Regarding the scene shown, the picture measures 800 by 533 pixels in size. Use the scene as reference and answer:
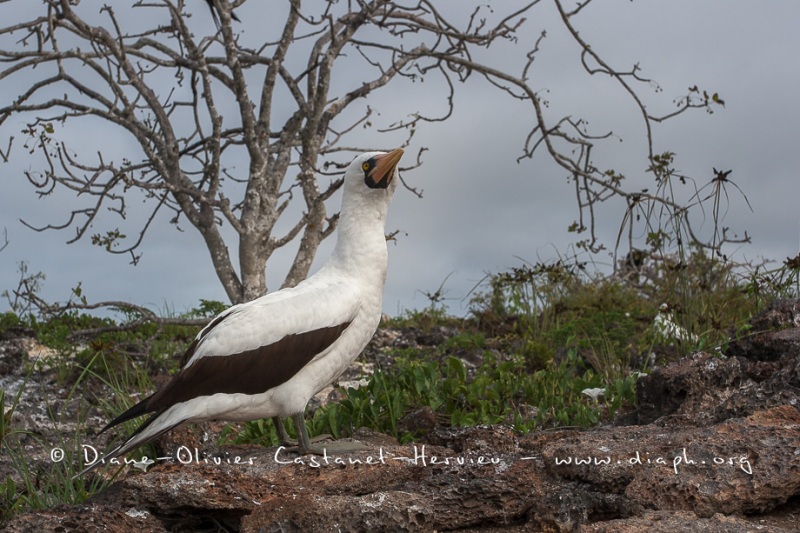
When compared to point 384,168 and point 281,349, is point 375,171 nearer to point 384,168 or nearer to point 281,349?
point 384,168

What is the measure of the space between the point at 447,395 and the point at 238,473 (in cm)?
229

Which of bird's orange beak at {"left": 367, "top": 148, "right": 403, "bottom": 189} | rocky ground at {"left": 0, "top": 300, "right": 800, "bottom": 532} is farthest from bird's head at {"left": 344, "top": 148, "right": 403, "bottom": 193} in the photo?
rocky ground at {"left": 0, "top": 300, "right": 800, "bottom": 532}

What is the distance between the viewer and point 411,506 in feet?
13.4

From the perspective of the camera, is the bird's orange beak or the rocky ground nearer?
the rocky ground

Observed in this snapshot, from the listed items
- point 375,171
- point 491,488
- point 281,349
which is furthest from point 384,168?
point 491,488

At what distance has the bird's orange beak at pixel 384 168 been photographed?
5.27 m

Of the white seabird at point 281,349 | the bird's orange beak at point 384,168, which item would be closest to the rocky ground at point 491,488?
the white seabird at point 281,349

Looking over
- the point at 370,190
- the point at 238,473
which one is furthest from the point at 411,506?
the point at 370,190

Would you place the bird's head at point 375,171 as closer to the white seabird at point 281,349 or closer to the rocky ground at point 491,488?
the white seabird at point 281,349

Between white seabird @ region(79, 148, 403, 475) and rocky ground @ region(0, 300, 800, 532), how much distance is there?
306 mm

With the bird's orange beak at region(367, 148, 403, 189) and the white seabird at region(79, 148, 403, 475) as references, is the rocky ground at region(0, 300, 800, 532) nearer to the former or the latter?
the white seabird at region(79, 148, 403, 475)

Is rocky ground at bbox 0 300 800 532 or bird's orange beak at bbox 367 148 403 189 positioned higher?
bird's orange beak at bbox 367 148 403 189

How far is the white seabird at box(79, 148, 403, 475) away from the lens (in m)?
4.80

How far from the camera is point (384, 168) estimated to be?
17.3 feet
